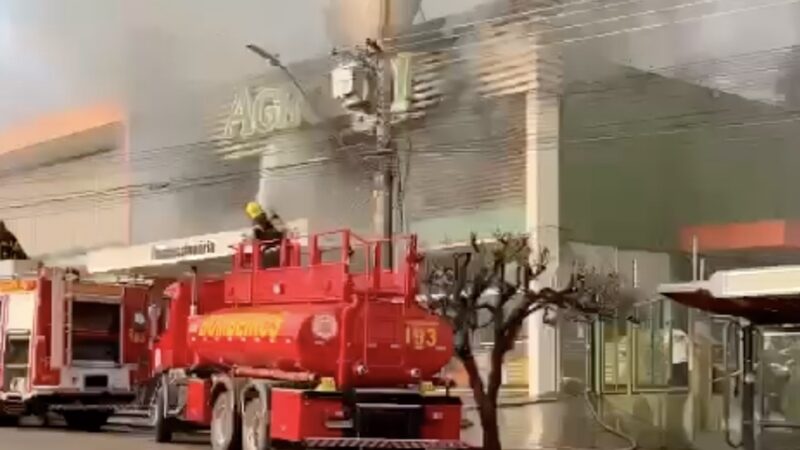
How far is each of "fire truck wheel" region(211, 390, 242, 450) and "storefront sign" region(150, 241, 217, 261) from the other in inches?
559

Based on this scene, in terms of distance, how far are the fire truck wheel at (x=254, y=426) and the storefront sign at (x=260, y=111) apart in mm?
16324

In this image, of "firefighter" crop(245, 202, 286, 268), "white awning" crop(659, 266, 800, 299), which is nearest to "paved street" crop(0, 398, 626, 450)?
"firefighter" crop(245, 202, 286, 268)

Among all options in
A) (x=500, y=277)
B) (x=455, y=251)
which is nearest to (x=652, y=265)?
(x=455, y=251)

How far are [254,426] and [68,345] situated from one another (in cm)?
676

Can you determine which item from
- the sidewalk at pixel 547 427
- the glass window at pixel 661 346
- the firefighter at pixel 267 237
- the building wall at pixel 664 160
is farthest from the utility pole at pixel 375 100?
the glass window at pixel 661 346

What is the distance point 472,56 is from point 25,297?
10211mm

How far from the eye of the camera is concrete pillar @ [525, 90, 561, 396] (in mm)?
26406

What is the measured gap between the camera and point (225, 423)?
15867 mm

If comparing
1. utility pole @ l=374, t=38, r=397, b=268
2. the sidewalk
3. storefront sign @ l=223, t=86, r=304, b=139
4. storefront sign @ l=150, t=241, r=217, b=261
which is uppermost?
storefront sign @ l=223, t=86, r=304, b=139

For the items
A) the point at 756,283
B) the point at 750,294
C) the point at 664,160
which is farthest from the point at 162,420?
the point at 664,160

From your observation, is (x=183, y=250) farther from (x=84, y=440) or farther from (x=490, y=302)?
(x=490, y=302)

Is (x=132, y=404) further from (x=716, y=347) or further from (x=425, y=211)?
(x=716, y=347)

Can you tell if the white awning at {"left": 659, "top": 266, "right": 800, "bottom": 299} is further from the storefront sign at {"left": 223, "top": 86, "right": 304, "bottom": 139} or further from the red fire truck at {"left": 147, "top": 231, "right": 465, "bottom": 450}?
the storefront sign at {"left": 223, "top": 86, "right": 304, "bottom": 139}

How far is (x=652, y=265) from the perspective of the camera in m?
25.7
